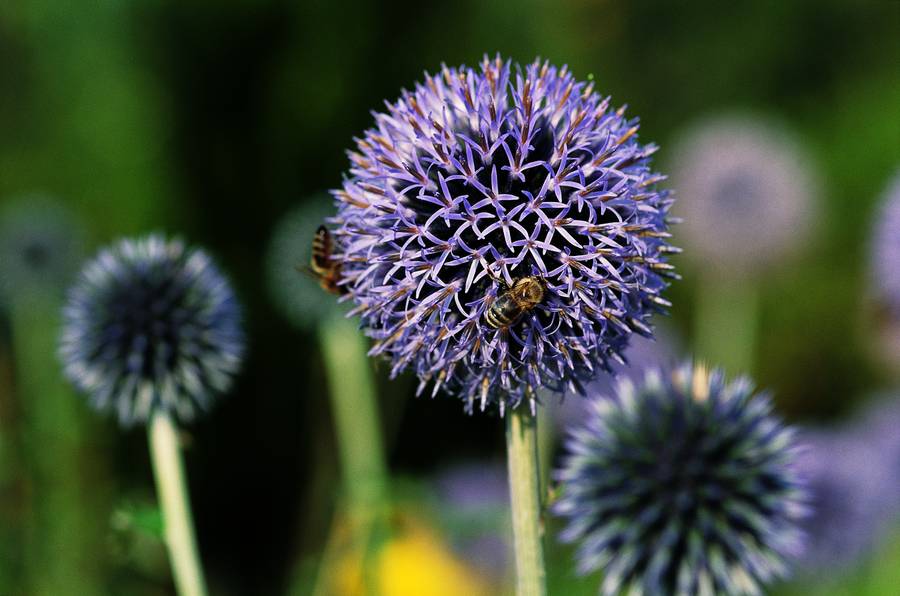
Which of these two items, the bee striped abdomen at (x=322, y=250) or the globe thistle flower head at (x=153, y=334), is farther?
the globe thistle flower head at (x=153, y=334)

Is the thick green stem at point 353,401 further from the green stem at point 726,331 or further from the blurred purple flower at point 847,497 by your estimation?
the green stem at point 726,331

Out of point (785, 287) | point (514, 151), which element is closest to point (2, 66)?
point (514, 151)

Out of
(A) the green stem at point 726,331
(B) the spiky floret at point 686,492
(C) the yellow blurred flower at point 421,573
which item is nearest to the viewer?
(B) the spiky floret at point 686,492

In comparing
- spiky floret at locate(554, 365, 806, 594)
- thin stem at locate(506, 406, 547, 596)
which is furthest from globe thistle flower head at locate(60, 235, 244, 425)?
thin stem at locate(506, 406, 547, 596)

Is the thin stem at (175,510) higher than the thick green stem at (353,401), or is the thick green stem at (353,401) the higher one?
the thick green stem at (353,401)

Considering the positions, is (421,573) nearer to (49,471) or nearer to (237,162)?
(49,471)

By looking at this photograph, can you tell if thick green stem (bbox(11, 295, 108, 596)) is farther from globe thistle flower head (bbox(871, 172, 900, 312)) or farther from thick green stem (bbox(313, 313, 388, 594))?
globe thistle flower head (bbox(871, 172, 900, 312))

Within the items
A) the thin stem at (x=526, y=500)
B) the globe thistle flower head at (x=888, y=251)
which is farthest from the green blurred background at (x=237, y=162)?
the thin stem at (x=526, y=500)
